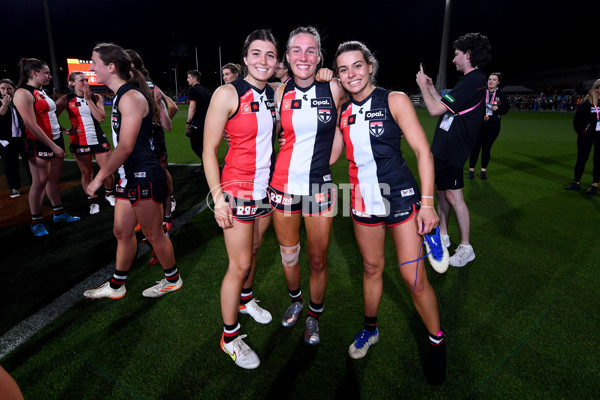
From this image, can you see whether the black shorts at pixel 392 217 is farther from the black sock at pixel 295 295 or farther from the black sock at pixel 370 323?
the black sock at pixel 295 295

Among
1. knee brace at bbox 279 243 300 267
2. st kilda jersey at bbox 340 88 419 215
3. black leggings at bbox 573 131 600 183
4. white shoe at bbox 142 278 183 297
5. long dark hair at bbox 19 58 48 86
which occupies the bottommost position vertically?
white shoe at bbox 142 278 183 297

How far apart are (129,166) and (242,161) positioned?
115 centimetres

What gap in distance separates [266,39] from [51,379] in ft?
8.99

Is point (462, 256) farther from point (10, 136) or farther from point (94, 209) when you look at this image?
point (10, 136)

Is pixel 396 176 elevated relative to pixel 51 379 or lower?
elevated

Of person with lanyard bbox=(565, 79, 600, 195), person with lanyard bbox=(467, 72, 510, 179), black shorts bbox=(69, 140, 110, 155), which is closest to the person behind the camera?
black shorts bbox=(69, 140, 110, 155)

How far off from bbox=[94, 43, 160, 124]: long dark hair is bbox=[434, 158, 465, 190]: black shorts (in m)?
3.07

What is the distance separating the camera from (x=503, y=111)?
7250mm

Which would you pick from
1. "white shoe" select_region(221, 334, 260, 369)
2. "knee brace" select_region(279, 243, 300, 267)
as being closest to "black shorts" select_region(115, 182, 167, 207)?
"knee brace" select_region(279, 243, 300, 267)

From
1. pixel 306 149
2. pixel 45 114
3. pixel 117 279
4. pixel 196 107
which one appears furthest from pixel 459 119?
pixel 45 114

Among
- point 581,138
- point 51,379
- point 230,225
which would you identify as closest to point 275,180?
point 230,225

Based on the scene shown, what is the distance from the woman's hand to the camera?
2172mm

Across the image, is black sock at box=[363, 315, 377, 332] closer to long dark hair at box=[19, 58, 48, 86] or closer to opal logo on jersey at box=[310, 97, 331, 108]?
opal logo on jersey at box=[310, 97, 331, 108]

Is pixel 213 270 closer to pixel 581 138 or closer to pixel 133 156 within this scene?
pixel 133 156
